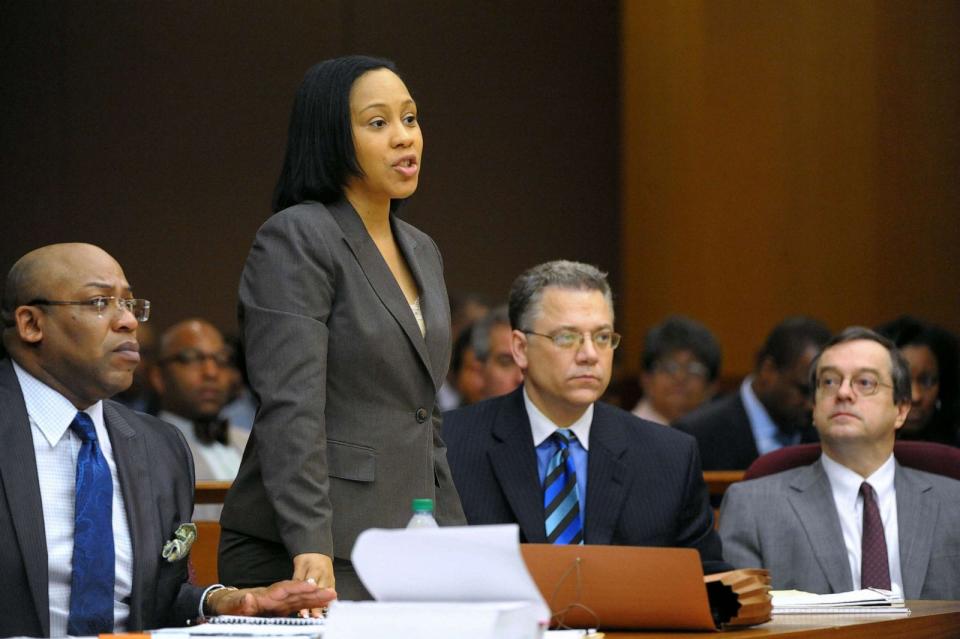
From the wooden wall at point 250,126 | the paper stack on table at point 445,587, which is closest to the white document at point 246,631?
the paper stack on table at point 445,587

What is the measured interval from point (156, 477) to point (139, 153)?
18.0 ft

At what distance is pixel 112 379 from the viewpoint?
2.76m

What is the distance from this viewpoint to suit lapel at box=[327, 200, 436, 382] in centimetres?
262

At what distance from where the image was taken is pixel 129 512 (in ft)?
8.86

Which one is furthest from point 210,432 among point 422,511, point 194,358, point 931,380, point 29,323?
point 422,511

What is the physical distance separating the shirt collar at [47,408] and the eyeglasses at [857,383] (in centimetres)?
211

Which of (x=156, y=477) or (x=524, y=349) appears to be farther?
(x=524, y=349)

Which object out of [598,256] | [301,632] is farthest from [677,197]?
[301,632]

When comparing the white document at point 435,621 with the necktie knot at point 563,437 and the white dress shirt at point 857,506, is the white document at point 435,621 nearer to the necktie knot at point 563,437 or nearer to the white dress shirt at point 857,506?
the necktie knot at point 563,437

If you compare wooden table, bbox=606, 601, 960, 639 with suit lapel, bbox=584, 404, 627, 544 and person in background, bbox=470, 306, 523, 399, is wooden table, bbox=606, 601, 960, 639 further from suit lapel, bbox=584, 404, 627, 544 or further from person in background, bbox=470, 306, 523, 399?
person in background, bbox=470, 306, 523, 399

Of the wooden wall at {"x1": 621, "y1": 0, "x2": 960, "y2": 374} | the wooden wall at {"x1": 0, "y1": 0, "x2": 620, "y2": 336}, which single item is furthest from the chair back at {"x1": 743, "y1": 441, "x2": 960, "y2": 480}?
the wooden wall at {"x1": 0, "y1": 0, "x2": 620, "y2": 336}

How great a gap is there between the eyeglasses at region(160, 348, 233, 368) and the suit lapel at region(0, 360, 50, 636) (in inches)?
131

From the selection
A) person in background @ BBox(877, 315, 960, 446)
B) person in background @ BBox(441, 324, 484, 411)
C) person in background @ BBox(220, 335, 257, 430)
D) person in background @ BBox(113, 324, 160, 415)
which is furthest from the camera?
person in background @ BBox(113, 324, 160, 415)

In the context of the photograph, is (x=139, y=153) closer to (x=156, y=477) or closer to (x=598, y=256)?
(x=598, y=256)
